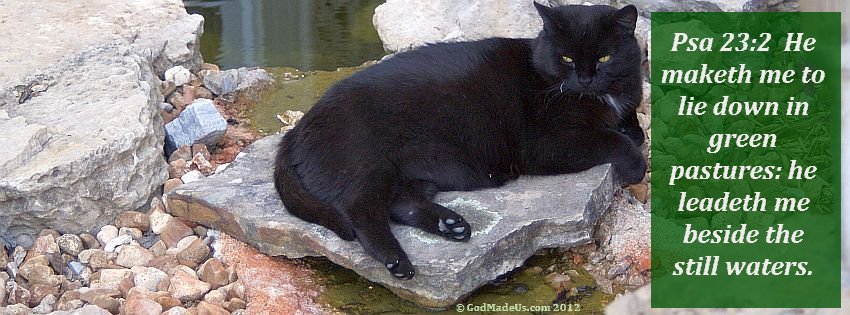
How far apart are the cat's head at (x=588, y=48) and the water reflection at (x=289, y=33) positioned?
260 centimetres

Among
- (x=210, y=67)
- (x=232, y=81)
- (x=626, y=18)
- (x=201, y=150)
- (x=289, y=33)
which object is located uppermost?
(x=626, y=18)

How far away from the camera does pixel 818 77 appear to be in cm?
379

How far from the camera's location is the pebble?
349cm

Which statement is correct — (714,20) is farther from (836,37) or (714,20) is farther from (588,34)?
(836,37)

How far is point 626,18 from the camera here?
3.34 metres

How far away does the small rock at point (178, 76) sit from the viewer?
4969 millimetres

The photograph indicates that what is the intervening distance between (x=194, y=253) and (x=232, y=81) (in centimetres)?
191

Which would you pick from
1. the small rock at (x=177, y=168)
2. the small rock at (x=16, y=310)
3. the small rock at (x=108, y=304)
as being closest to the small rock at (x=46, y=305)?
the small rock at (x=16, y=310)

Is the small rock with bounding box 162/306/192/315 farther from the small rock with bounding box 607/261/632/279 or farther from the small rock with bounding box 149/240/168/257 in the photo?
the small rock with bounding box 607/261/632/279

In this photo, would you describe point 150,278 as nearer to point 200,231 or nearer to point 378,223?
point 200,231

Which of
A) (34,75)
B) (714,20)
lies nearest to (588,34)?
(714,20)

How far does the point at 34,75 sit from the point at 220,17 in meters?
2.95

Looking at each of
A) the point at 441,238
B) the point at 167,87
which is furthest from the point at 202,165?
the point at 441,238

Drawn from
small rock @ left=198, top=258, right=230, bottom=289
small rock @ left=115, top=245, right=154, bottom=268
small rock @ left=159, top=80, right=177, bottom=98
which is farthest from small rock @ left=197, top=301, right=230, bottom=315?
small rock @ left=159, top=80, right=177, bottom=98
